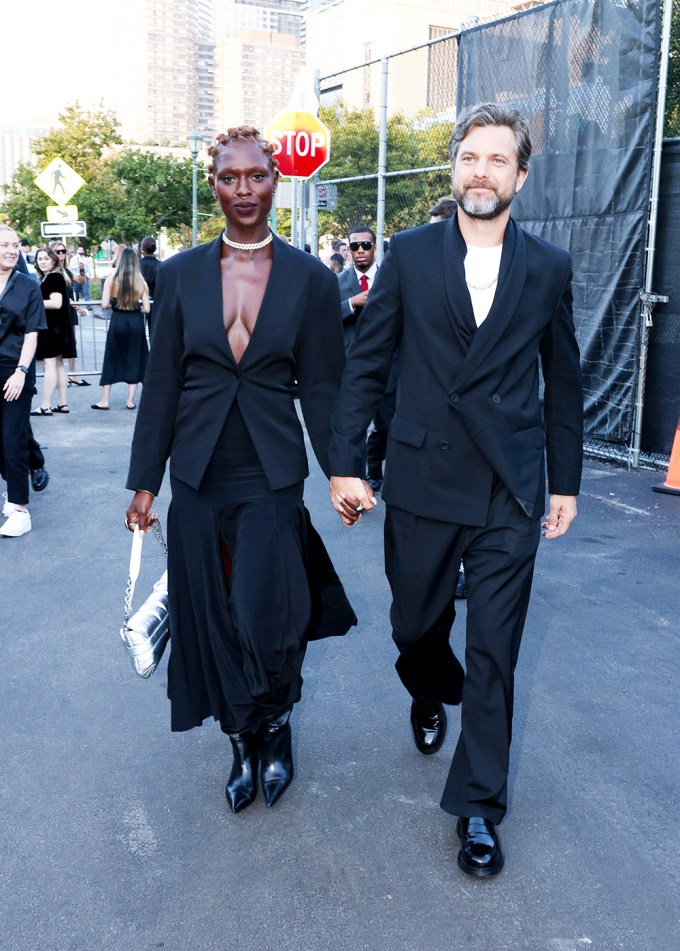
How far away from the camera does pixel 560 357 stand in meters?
3.25

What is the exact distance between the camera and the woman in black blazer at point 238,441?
3.29m

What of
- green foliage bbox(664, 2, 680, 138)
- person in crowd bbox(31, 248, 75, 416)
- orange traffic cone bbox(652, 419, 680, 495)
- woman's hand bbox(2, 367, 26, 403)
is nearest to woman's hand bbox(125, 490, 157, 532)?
woman's hand bbox(2, 367, 26, 403)

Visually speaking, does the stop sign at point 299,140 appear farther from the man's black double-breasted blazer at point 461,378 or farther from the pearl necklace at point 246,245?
the man's black double-breasted blazer at point 461,378

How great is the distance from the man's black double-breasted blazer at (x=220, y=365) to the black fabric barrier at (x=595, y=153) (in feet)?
20.0

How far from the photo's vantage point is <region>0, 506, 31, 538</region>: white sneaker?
23.0 feet

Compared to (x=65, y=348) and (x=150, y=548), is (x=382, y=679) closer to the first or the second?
(x=150, y=548)

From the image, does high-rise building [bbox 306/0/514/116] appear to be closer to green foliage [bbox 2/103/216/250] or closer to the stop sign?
green foliage [bbox 2/103/216/250]

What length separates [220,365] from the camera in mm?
3301

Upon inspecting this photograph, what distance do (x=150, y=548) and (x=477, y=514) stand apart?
406 cm

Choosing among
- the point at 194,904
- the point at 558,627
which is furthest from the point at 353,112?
the point at 194,904

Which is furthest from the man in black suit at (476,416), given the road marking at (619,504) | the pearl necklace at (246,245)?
the road marking at (619,504)

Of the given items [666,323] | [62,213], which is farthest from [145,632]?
[62,213]

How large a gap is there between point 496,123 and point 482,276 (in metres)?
0.45

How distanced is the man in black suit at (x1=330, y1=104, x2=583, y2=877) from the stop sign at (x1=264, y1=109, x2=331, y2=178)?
32.3 feet
